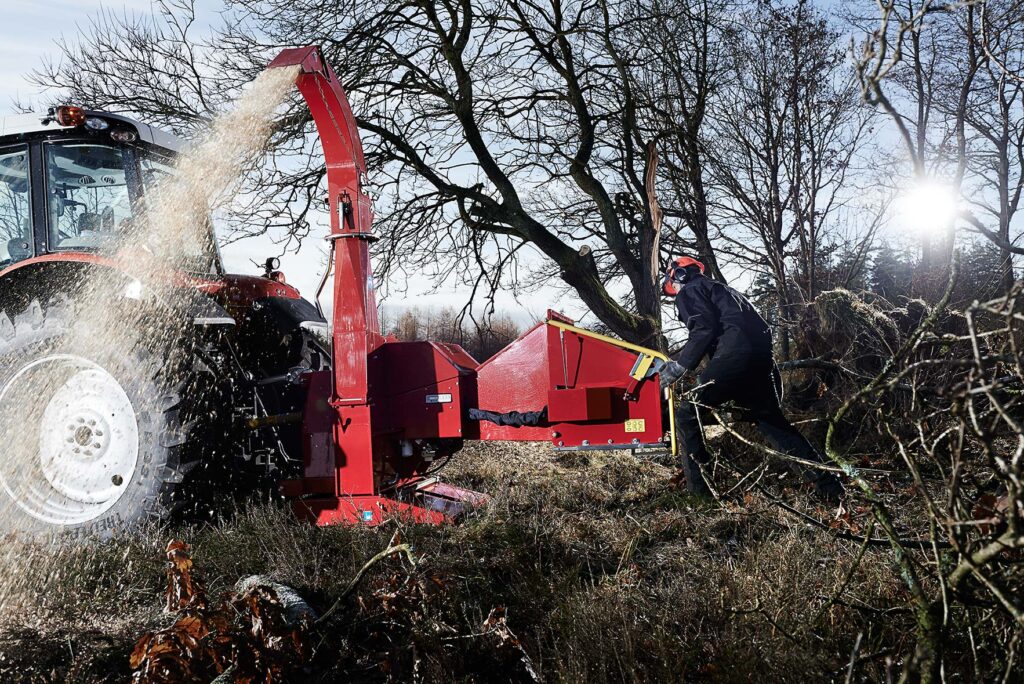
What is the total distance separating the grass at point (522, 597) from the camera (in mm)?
2561

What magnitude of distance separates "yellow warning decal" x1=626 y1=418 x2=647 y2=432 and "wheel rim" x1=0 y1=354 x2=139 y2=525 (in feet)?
8.81

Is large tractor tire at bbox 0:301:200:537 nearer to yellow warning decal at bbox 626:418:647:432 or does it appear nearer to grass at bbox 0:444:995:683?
grass at bbox 0:444:995:683

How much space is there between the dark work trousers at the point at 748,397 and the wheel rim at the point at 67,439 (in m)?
3.37

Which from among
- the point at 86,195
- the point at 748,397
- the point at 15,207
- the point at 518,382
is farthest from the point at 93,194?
the point at 748,397

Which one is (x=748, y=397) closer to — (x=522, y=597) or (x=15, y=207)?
(x=522, y=597)

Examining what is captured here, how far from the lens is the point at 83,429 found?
181 inches

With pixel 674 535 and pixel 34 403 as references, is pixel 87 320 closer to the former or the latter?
pixel 34 403

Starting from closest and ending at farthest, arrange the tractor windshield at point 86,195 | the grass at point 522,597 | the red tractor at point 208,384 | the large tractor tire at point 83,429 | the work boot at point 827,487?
the grass at point 522,597 → the large tractor tire at point 83,429 → the red tractor at point 208,384 → the tractor windshield at point 86,195 → the work boot at point 827,487

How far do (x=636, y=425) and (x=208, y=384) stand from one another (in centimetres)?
240

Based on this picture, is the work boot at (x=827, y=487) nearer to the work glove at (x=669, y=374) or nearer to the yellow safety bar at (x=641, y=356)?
the yellow safety bar at (x=641, y=356)

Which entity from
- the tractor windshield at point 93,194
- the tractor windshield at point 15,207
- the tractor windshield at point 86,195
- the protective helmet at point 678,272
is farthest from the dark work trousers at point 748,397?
the tractor windshield at point 15,207

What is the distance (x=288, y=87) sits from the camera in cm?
464

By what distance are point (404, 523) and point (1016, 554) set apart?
2.94 metres

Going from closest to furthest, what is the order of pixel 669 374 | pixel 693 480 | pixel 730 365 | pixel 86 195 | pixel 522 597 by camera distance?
1. pixel 522 597
2. pixel 669 374
3. pixel 86 195
4. pixel 730 365
5. pixel 693 480
